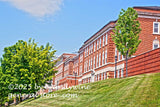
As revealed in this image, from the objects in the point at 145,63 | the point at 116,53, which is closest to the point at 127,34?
the point at 145,63

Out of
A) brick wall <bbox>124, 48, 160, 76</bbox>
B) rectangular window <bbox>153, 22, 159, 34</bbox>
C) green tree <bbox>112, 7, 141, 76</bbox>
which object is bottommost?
brick wall <bbox>124, 48, 160, 76</bbox>

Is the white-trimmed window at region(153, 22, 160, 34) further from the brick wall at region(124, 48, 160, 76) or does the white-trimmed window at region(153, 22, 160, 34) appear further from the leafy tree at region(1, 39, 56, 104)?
the leafy tree at region(1, 39, 56, 104)

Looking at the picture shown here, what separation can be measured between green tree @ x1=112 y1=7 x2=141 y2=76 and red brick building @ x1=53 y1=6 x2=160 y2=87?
1666 mm

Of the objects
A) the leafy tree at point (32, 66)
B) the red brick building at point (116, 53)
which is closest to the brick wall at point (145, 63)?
the red brick building at point (116, 53)

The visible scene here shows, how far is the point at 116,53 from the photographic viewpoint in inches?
2202

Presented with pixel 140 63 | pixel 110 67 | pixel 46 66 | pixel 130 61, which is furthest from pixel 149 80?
pixel 110 67

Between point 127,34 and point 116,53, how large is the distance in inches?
805

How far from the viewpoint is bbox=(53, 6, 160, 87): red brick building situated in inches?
1432

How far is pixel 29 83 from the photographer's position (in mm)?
46219

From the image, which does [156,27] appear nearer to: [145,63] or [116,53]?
[116,53]

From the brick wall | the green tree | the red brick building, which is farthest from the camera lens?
the red brick building

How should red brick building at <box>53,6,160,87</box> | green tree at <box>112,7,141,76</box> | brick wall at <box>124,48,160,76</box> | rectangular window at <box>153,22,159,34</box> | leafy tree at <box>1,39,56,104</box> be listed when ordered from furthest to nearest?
rectangular window at <box>153,22,159,34</box>
leafy tree at <box>1,39,56,104</box>
red brick building at <box>53,6,160,87</box>
green tree at <box>112,7,141,76</box>
brick wall at <box>124,48,160,76</box>

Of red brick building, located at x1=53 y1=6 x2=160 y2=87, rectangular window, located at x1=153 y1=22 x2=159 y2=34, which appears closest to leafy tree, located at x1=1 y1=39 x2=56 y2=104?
red brick building, located at x1=53 y1=6 x2=160 y2=87

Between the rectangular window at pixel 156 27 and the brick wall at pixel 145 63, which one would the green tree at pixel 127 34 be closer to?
the brick wall at pixel 145 63
